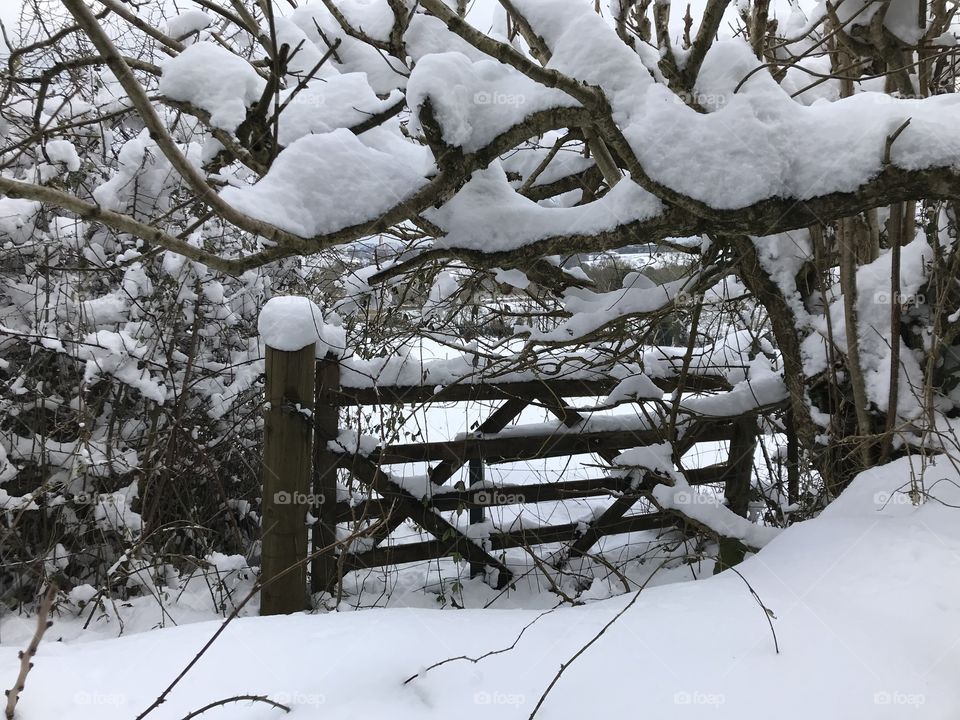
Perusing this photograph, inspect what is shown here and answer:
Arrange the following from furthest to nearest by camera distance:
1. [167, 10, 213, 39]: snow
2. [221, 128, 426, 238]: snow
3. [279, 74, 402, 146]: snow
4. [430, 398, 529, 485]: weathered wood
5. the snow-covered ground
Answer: [430, 398, 529, 485]: weathered wood, [167, 10, 213, 39]: snow, [279, 74, 402, 146]: snow, [221, 128, 426, 238]: snow, the snow-covered ground

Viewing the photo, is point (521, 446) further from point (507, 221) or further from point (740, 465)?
point (507, 221)

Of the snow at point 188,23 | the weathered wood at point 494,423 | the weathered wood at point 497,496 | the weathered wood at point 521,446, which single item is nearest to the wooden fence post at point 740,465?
the weathered wood at point 521,446

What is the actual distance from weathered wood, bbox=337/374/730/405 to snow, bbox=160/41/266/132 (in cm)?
189

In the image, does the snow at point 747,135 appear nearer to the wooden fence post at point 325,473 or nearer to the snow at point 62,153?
the wooden fence post at point 325,473

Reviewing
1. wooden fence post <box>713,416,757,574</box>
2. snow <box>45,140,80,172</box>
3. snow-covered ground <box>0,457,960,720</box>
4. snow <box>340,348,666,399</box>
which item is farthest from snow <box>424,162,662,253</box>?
snow <box>45,140,80,172</box>

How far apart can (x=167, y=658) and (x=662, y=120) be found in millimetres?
1923

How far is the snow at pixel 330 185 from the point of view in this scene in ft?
5.21

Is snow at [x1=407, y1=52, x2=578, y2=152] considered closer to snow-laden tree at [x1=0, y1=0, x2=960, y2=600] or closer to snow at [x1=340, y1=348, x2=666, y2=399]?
snow-laden tree at [x1=0, y1=0, x2=960, y2=600]

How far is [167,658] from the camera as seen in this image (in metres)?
1.57

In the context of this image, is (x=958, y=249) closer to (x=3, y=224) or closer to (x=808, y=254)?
(x=808, y=254)

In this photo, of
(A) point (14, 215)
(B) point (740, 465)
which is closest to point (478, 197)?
(B) point (740, 465)

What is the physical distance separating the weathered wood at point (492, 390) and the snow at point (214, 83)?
6.20 ft

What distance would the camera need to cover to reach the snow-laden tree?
170 centimetres

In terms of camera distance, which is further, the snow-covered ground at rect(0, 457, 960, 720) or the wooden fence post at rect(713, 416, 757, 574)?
the wooden fence post at rect(713, 416, 757, 574)
